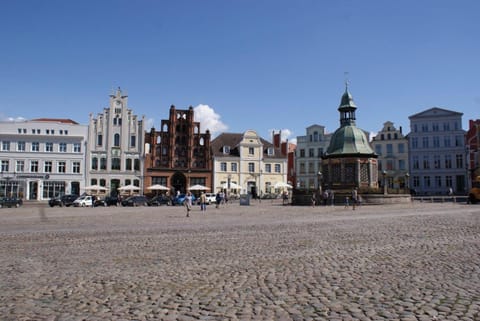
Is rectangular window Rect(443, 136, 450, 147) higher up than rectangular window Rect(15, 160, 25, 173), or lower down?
higher up

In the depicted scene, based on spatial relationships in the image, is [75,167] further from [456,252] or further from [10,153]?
[456,252]

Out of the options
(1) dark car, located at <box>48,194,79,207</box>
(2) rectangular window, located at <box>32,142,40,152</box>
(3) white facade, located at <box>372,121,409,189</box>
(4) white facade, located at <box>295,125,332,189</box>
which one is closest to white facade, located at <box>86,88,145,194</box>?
(2) rectangular window, located at <box>32,142,40,152</box>

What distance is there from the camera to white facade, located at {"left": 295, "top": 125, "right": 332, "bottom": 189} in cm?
7731

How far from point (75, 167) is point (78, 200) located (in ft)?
59.5

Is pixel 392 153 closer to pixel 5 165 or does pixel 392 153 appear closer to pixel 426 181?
pixel 426 181

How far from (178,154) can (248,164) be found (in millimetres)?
11920

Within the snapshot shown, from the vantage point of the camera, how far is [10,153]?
58.3m

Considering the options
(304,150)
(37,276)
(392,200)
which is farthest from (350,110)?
(37,276)

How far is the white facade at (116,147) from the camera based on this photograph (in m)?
61.3

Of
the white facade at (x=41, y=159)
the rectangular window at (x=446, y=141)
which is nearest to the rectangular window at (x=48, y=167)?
the white facade at (x=41, y=159)

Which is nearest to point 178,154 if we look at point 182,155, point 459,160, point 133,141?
point 182,155

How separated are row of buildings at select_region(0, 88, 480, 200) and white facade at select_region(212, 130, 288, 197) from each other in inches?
6.6

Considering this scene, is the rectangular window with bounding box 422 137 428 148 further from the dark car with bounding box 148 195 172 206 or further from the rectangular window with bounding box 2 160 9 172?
the rectangular window with bounding box 2 160 9 172

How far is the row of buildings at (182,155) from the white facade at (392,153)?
173 mm
